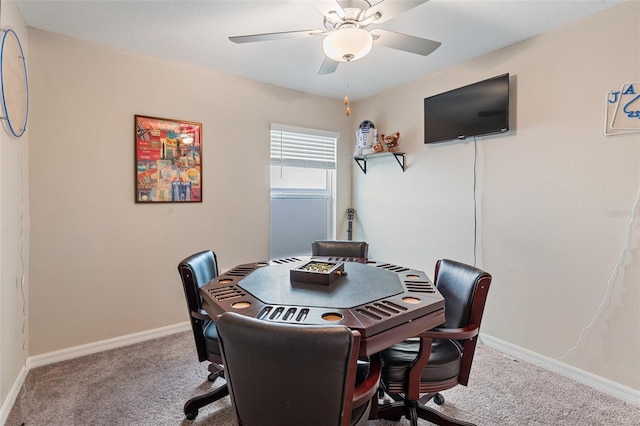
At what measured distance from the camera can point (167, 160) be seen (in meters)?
2.85

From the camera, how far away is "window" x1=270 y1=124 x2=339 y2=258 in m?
3.59

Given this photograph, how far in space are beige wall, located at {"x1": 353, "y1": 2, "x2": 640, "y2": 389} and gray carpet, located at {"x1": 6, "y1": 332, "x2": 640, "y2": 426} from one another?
0.27 meters

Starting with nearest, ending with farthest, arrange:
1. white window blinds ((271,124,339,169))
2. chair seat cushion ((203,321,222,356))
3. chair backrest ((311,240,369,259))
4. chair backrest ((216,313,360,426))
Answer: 1. chair backrest ((216,313,360,426))
2. chair seat cushion ((203,321,222,356))
3. chair backrest ((311,240,369,259))
4. white window blinds ((271,124,339,169))

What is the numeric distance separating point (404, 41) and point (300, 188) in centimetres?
218

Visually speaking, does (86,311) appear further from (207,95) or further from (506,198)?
(506,198)

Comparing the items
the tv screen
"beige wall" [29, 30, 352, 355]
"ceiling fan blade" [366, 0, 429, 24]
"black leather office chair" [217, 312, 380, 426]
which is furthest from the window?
"black leather office chair" [217, 312, 380, 426]

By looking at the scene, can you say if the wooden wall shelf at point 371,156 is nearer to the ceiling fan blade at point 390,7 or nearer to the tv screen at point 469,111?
the tv screen at point 469,111

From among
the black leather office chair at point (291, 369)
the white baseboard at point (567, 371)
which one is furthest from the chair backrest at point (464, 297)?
the white baseboard at point (567, 371)

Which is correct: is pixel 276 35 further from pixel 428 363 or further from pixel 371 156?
pixel 371 156

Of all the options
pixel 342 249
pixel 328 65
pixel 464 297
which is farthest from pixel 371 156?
pixel 464 297

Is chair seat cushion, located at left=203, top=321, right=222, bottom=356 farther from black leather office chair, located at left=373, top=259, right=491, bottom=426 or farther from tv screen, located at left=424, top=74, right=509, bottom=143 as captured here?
tv screen, located at left=424, top=74, right=509, bottom=143

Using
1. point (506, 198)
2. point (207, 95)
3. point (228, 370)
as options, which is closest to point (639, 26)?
point (506, 198)

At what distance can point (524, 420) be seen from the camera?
1831mm

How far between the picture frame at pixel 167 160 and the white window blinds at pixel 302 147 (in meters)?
0.83
